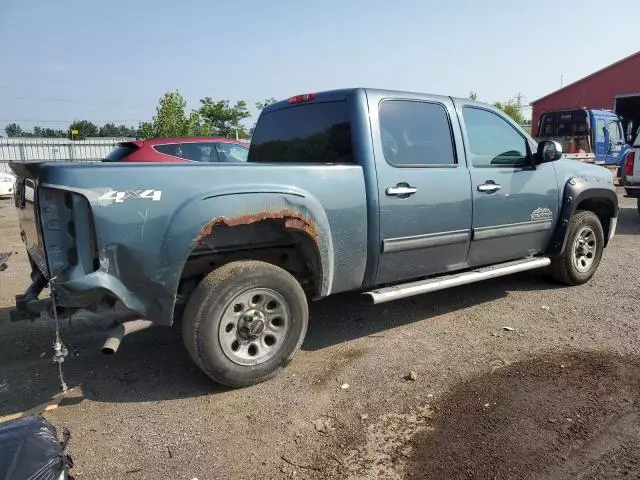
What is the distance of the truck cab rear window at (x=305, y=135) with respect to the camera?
13.7 ft

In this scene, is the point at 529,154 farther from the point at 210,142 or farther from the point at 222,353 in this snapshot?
the point at 210,142

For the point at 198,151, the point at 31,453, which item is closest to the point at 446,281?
the point at 31,453

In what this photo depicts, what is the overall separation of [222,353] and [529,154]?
11.9 feet

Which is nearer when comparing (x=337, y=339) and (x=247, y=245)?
(x=247, y=245)

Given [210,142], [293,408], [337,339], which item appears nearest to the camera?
[293,408]

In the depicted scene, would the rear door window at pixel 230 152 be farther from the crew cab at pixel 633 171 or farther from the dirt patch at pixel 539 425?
the crew cab at pixel 633 171

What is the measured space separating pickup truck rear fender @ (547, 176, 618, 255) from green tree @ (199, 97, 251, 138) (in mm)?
21564

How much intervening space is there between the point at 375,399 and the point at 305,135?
2366mm

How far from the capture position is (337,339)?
445cm

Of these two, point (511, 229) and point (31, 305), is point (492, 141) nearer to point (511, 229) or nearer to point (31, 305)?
point (511, 229)

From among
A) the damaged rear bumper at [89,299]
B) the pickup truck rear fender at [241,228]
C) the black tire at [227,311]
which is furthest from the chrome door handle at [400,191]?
the damaged rear bumper at [89,299]

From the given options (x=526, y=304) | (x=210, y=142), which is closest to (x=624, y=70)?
→ (x=210, y=142)

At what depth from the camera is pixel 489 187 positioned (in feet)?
15.3

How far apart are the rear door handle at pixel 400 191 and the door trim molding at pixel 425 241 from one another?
351 millimetres
